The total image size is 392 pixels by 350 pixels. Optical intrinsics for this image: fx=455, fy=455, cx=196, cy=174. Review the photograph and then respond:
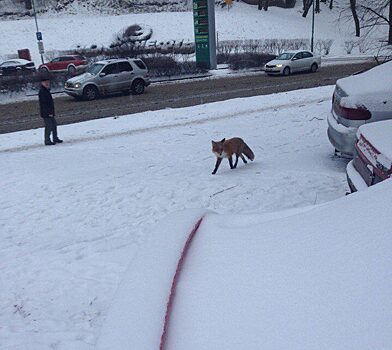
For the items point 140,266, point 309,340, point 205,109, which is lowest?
point 205,109

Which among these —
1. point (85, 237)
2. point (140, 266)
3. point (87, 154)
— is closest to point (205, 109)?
point (87, 154)

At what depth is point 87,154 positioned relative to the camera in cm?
1021

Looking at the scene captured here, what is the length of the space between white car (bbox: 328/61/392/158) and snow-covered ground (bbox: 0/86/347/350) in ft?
2.51

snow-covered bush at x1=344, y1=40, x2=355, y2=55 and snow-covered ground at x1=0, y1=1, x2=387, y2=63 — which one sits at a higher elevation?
snow-covered ground at x1=0, y1=1, x2=387, y2=63

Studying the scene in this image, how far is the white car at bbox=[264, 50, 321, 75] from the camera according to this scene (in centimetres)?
2700

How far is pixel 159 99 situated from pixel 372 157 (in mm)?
16208

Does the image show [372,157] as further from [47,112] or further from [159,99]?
[159,99]

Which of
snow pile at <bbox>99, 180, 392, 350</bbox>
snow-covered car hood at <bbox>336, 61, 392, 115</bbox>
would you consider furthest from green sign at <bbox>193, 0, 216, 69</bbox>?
snow pile at <bbox>99, 180, 392, 350</bbox>

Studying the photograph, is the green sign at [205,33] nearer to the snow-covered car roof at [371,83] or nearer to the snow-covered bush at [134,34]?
the snow-covered bush at [134,34]

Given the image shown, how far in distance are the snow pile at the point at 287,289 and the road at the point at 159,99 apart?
13845 millimetres

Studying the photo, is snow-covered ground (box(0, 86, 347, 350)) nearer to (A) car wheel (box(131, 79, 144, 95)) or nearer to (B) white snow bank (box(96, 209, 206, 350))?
(B) white snow bank (box(96, 209, 206, 350))

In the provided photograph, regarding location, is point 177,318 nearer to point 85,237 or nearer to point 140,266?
point 140,266

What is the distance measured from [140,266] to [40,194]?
219 inches

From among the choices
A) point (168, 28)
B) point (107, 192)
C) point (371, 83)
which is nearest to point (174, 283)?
point (107, 192)
